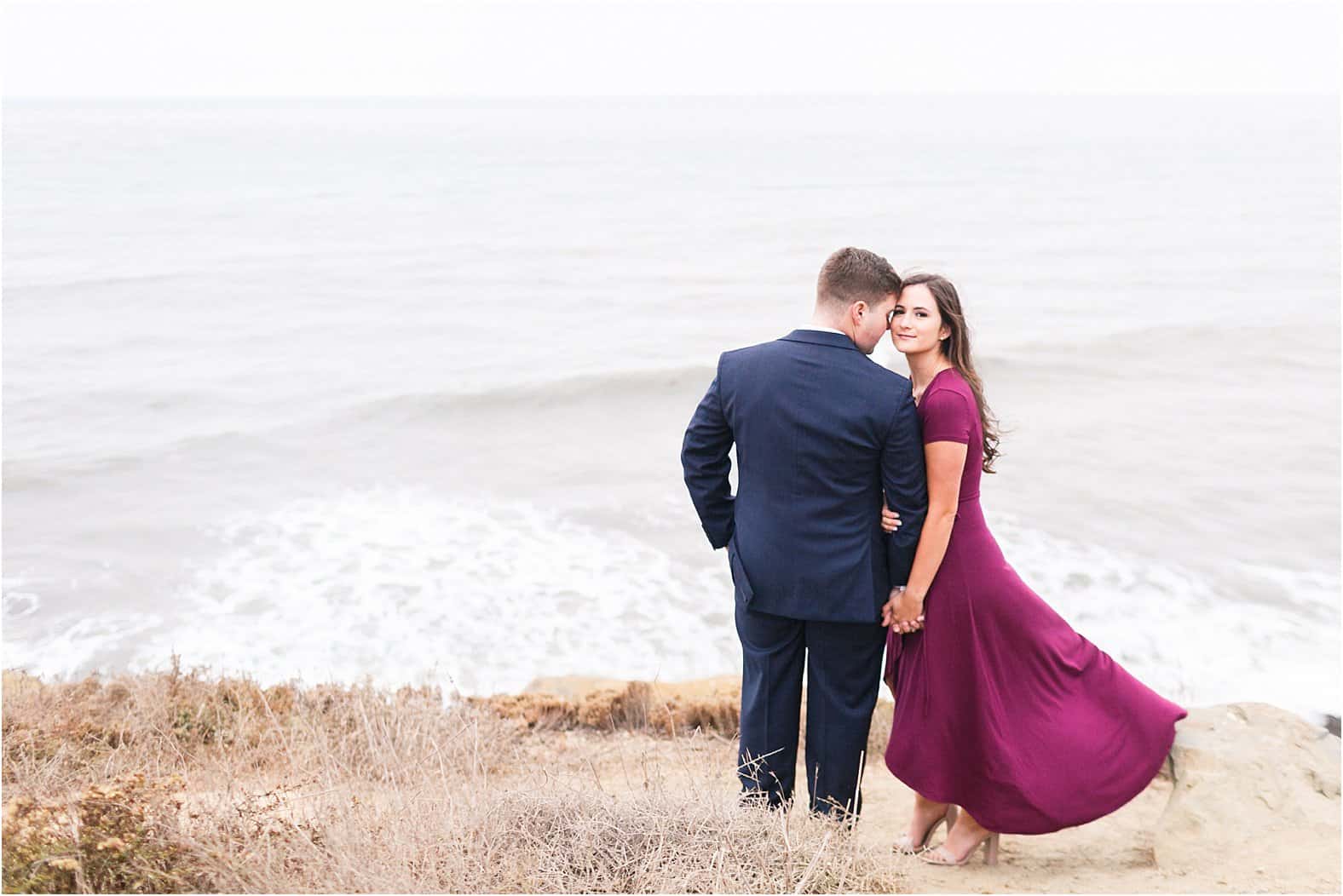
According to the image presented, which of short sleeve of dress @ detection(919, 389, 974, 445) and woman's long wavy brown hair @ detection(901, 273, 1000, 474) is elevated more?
woman's long wavy brown hair @ detection(901, 273, 1000, 474)

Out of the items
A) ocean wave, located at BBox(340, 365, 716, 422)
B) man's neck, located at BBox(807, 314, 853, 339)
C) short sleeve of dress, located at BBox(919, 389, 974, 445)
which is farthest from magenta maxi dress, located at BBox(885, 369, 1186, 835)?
ocean wave, located at BBox(340, 365, 716, 422)

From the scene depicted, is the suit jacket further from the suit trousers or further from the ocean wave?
the ocean wave

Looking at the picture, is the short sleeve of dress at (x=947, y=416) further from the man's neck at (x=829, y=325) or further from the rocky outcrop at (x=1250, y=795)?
the rocky outcrop at (x=1250, y=795)

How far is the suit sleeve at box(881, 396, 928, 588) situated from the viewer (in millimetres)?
4016

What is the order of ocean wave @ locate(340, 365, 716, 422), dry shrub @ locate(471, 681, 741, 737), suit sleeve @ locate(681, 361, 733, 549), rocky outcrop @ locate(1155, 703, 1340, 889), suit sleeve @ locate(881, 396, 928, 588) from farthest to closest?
ocean wave @ locate(340, 365, 716, 422) < dry shrub @ locate(471, 681, 741, 737) < rocky outcrop @ locate(1155, 703, 1340, 889) < suit sleeve @ locate(681, 361, 733, 549) < suit sleeve @ locate(881, 396, 928, 588)

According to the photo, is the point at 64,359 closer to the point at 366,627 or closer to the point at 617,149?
the point at 366,627

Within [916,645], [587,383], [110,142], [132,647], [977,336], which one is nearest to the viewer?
[916,645]

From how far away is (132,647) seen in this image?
918 cm

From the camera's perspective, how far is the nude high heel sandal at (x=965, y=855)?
4715 millimetres

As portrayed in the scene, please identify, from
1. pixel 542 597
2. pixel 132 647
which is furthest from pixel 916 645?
pixel 132 647

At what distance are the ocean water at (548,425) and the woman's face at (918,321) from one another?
5048mm

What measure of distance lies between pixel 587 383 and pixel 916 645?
13802 mm

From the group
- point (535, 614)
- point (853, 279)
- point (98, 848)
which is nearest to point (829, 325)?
point (853, 279)

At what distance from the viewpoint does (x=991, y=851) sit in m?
4.79
